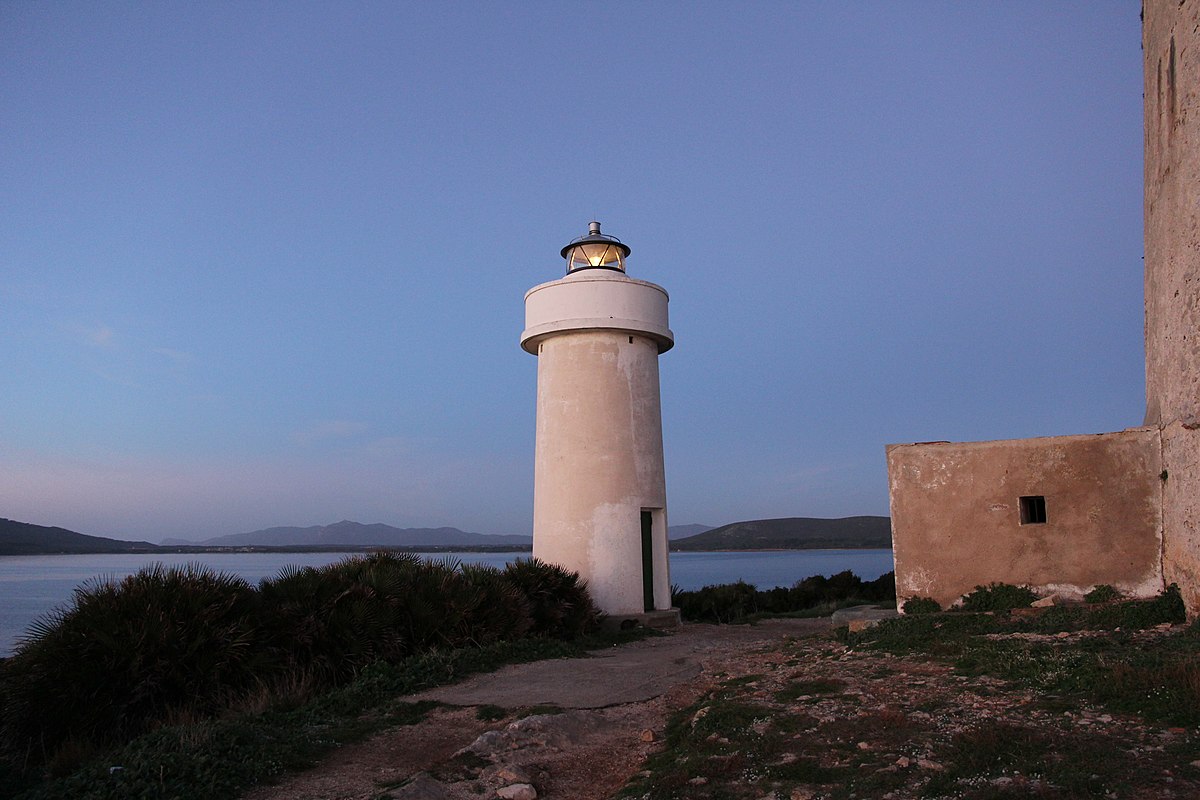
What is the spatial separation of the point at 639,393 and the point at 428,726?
914 cm

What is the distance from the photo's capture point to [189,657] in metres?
8.82

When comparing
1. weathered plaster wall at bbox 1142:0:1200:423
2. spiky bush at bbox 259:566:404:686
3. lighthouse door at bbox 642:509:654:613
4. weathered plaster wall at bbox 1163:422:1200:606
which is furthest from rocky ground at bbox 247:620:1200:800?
lighthouse door at bbox 642:509:654:613

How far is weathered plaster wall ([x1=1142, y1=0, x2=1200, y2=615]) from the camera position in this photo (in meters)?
8.12

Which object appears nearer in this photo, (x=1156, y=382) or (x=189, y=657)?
(x=189, y=657)

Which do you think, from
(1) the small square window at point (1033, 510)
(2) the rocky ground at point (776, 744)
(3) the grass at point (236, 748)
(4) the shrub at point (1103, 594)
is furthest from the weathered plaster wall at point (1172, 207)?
(3) the grass at point (236, 748)

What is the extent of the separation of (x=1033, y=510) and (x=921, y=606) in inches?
72.7

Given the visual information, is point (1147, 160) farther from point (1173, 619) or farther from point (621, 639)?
point (621, 639)

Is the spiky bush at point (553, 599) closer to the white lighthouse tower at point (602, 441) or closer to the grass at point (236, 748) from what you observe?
the white lighthouse tower at point (602, 441)

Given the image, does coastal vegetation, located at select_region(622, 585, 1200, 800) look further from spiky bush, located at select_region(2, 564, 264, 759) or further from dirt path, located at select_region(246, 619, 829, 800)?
spiky bush, located at select_region(2, 564, 264, 759)

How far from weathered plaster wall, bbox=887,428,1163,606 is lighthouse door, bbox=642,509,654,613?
571 cm

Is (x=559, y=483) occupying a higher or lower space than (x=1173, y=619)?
higher

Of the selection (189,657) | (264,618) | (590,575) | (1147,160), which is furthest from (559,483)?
(1147,160)

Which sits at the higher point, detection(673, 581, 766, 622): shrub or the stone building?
the stone building

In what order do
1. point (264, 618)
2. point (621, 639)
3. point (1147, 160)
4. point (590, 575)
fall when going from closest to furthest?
1. point (264, 618)
2. point (1147, 160)
3. point (621, 639)
4. point (590, 575)
